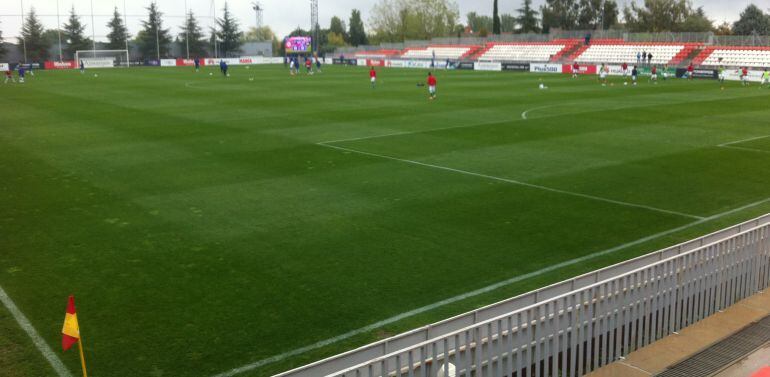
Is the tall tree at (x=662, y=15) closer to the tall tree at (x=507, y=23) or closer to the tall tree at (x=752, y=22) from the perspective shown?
the tall tree at (x=752, y=22)

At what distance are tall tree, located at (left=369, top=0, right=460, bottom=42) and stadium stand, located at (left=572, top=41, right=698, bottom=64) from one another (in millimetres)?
59709

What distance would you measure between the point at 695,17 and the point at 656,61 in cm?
4747

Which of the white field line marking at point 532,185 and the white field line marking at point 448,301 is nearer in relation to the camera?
the white field line marking at point 448,301

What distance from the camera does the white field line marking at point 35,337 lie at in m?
8.25

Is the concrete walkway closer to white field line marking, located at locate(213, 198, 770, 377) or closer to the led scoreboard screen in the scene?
white field line marking, located at locate(213, 198, 770, 377)

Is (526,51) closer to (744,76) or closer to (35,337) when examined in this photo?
(744,76)

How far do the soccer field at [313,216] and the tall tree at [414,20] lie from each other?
353 ft

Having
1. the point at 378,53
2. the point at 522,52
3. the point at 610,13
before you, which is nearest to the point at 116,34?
the point at 378,53

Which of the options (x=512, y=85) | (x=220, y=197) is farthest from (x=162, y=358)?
(x=512, y=85)

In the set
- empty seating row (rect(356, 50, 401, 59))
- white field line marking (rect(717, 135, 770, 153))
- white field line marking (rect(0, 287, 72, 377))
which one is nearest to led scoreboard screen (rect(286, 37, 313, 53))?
empty seating row (rect(356, 50, 401, 59))

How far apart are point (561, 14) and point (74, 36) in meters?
76.2

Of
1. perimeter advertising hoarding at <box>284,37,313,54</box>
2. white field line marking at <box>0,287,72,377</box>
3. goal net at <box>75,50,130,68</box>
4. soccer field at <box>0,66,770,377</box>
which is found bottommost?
white field line marking at <box>0,287,72,377</box>

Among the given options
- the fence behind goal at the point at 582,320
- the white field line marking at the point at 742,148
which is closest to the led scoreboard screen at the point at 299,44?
the white field line marking at the point at 742,148

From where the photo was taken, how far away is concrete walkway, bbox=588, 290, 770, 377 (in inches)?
316
